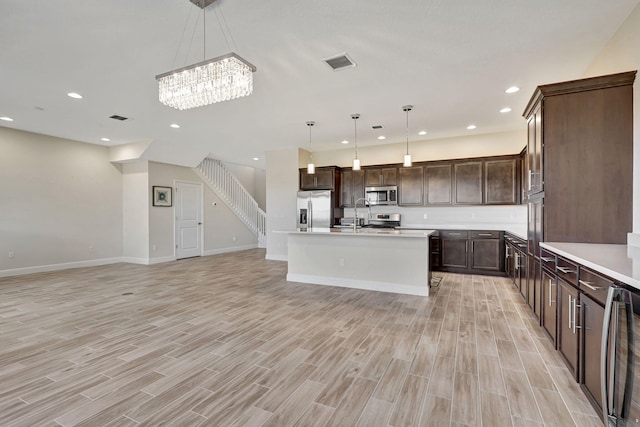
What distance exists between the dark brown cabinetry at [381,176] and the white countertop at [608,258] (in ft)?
13.9

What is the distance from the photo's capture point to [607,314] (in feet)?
4.72

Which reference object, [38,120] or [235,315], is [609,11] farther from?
[38,120]

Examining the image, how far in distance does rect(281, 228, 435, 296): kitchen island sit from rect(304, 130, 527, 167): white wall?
2597 mm

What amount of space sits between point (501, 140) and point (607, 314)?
5.68 meters

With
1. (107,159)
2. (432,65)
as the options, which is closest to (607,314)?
(432,65)

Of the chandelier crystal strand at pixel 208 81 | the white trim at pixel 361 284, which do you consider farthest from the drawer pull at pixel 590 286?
the chandelier crystal strand at pixel 208 81

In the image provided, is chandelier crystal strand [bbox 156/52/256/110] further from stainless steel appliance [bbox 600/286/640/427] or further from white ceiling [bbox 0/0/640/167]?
stainless steel appliance [bbox 600/286/640/427]

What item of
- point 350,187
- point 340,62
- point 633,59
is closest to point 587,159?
point 633,59

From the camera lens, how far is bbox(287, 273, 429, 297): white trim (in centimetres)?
441

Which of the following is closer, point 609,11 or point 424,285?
point 609,11

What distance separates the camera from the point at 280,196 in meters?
7.69

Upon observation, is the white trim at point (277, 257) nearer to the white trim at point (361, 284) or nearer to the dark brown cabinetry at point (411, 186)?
the white trim at point (361, 284)

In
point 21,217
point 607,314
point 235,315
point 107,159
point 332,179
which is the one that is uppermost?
point 107,159

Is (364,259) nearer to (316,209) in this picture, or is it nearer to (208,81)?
(316,209)
